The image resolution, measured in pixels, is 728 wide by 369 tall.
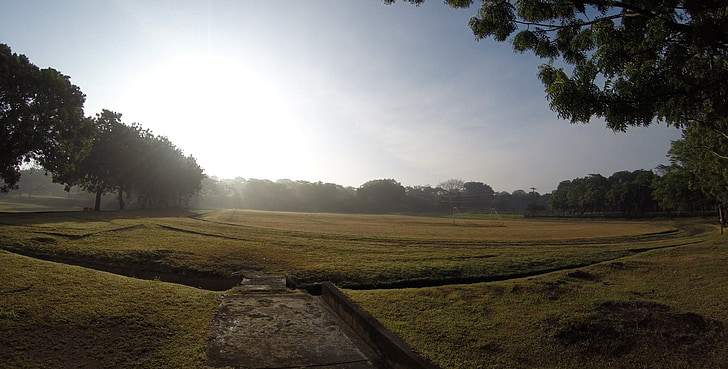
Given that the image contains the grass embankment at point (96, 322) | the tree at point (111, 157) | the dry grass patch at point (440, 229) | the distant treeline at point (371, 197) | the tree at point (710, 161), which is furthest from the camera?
the distant treeline at point (371, 197)

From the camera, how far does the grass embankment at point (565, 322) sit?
6.61m

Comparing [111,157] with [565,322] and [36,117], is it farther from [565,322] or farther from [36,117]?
[565,322]

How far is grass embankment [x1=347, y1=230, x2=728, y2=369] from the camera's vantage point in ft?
21.7

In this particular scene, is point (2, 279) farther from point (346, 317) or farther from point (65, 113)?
point (65, 113)

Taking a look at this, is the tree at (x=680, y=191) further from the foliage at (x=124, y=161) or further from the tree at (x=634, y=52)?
the foliage at (x=124, y=161)

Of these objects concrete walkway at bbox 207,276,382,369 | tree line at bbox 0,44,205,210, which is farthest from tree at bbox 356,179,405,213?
concrete walkway at bbox 207,276,382,369

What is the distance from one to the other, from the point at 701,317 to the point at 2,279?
48.6 ft

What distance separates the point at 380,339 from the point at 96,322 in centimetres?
471

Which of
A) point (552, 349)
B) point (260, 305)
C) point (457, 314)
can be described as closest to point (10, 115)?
point (260, 305)

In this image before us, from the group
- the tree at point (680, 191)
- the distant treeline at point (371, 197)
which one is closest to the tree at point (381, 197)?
the distant treeline at point (371, 197)

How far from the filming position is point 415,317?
8.44m

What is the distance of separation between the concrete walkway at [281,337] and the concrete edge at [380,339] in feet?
0.53

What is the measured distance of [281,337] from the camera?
6.54 meters

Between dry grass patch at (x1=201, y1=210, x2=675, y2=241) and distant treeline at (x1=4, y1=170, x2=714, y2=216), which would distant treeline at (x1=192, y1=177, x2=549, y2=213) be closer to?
distant treeline at (x1=4, y1=170, x2=714, y2=216)
